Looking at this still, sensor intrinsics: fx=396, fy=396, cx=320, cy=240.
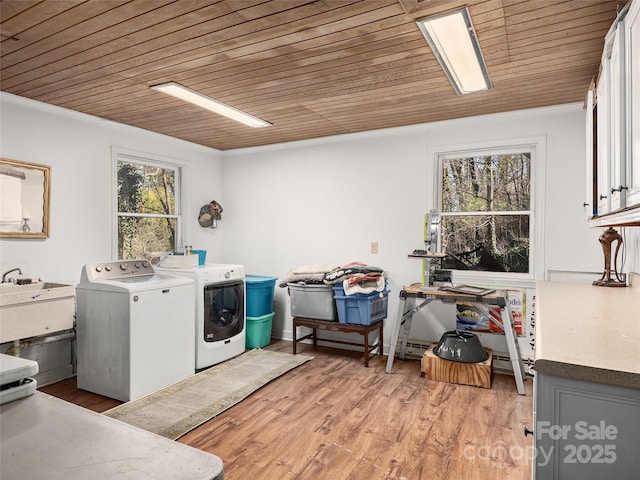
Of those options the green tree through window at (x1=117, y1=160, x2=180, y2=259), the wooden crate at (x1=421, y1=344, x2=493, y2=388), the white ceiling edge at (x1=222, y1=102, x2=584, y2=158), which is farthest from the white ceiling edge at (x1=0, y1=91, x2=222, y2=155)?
the wooden crate at (x1=421, y1=344, x2=493, y2=388)

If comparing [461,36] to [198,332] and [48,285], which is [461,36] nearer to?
[198,332]

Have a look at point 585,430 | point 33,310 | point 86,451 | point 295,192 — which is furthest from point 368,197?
point 86,451

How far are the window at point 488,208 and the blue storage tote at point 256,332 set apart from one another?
2.01 metres

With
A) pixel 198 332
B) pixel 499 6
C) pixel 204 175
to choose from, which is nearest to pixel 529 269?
pixel 499 6

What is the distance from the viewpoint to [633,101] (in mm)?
1405

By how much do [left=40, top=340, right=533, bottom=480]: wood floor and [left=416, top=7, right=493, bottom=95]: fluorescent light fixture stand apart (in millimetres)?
2287

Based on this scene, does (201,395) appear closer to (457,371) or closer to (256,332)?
(256,332)

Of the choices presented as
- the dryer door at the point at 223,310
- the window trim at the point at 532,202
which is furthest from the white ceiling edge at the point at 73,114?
the window trim at the point at 532,202

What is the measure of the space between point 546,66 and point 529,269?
1.77 meters

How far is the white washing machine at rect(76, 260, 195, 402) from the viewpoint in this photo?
291 cm

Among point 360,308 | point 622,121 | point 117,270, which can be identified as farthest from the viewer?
point 360,308

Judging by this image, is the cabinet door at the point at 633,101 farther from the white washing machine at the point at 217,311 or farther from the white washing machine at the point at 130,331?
the white washing machine at the point at 217,311

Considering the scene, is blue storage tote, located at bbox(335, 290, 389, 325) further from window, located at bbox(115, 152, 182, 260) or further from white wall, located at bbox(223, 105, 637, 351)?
window, located at bbox(115, 152, 182, 260)

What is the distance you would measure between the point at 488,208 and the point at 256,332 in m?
2.67
